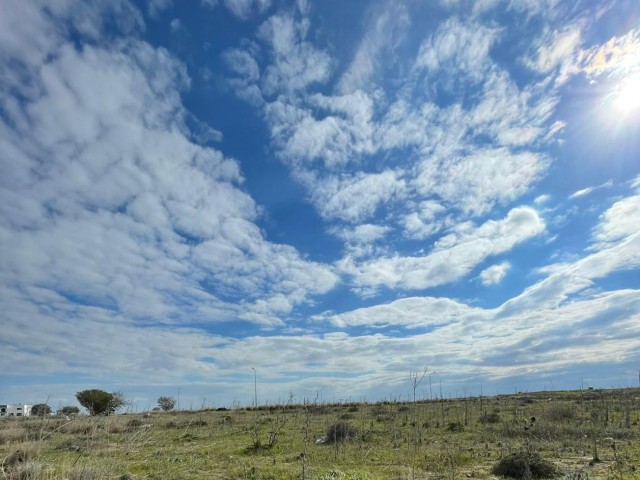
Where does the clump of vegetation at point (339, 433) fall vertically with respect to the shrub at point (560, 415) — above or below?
below

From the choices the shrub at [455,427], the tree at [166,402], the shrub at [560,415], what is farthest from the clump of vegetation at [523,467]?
the tree at [166,402]

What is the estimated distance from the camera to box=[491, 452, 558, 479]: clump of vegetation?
39.8ft

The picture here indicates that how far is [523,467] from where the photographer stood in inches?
487

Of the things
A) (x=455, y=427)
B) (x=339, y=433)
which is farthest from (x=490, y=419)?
(x=339, y=433)

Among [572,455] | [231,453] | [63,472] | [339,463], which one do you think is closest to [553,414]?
[572,455]

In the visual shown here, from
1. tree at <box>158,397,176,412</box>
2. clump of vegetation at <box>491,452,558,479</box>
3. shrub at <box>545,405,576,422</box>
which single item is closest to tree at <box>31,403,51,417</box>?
clump of vegetation at <box>491,452,558,479</box>

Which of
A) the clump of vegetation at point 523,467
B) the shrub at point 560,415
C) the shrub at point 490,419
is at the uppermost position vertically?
the shrub at point 560,415

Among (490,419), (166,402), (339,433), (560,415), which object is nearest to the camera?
(339,433)

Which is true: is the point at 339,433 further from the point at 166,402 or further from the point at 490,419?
the point at 166,402

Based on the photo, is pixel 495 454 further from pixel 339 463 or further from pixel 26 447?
pixel 26 447

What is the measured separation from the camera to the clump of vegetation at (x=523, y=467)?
1212cm

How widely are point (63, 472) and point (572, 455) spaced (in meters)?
15.3

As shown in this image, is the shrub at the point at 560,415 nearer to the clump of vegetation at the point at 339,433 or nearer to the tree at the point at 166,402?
the clump of vegetation at the point at 339,433

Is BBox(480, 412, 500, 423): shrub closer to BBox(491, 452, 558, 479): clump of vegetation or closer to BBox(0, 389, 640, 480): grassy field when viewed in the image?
BBox(0, 389, 640, 480): grassy field
